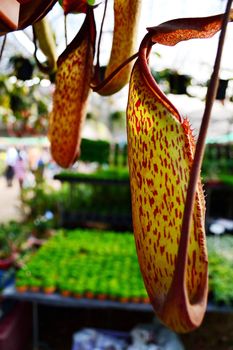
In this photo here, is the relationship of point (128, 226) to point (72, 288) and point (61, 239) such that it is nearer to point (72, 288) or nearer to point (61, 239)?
point (61, 239)

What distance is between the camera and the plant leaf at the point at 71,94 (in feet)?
1.94

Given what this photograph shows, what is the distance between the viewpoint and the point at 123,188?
19.3 feet

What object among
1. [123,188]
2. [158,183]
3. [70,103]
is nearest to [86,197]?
[123,188]

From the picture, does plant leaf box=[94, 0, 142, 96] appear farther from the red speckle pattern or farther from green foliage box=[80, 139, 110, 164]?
green foliage box=[80, 139, 110, 164]

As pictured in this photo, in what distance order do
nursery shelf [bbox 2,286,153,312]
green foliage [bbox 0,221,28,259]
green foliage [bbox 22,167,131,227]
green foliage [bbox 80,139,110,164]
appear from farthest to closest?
green foliage [bbox 22,167,131,227] → green foliage [bbox 0,221,28,259] → nursery shelf [bbox 2,286,153,312] → green foliage [bbox 80,139,110,164]

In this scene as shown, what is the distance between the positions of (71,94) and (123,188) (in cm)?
526

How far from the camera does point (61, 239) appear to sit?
4.39 m

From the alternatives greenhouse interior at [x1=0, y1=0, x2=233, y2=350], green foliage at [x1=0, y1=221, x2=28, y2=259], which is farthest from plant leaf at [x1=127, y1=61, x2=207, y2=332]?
green foliage at [x1=0, y1=221, x2=28, y2=259]

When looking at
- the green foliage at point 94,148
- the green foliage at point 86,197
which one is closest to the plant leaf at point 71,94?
the green foliage at point 94,148

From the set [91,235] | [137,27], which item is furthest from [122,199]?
[137,27]

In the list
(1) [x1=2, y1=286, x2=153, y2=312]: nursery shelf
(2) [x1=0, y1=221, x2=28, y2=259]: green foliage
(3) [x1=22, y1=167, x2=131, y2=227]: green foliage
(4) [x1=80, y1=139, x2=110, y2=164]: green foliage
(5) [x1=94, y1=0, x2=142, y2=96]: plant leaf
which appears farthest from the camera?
(3) [x1=22, y1=167, x2=131, y2=227]: green foliage

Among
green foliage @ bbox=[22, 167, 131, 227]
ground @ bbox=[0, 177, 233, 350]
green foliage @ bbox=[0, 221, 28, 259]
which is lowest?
ground @ bbox=[0, 177, 233, 350]

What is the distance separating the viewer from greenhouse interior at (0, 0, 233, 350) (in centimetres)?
36

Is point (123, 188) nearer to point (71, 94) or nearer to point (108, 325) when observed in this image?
point (108, 325)
